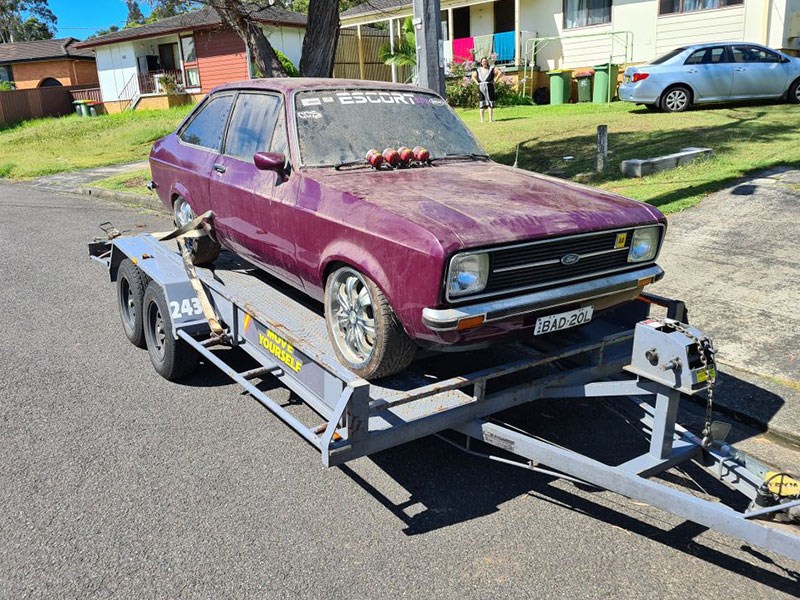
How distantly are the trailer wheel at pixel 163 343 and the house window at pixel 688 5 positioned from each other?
1949cm

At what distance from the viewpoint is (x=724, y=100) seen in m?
15.3

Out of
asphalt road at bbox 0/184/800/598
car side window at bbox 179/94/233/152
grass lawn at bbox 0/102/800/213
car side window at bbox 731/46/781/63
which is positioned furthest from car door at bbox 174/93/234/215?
car side window at bbox 731/46/781/63

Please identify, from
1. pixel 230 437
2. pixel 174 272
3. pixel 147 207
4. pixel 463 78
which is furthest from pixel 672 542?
pixel 463 78

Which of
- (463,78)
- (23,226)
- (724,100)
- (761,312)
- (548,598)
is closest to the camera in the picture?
(548,598)

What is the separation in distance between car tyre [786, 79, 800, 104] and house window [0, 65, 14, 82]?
48.1m

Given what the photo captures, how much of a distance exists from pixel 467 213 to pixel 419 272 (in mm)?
463

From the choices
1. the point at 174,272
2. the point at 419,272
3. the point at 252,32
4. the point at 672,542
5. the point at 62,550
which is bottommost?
the point at 672,542

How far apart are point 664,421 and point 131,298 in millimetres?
4271

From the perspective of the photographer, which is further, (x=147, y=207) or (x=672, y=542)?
(x=147, y=207)

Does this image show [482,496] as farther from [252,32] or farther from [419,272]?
[252,32]

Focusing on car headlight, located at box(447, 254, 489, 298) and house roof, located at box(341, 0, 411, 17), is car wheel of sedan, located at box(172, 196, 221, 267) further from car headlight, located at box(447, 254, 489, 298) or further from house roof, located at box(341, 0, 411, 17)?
house roof, located at box(341, 0, 411, 17)

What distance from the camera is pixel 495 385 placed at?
4125 millimetres

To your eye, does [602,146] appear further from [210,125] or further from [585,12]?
[585,12]

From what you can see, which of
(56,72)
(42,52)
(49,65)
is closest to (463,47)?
(56,72)
